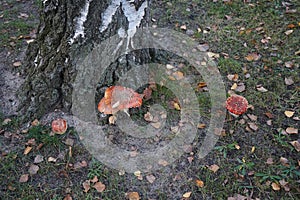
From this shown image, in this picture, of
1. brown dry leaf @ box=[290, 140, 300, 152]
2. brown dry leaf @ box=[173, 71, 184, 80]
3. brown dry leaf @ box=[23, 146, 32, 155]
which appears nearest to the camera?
brown dry leaf @ box=[23, 146, 32, 155]

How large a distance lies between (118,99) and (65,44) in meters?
0.74

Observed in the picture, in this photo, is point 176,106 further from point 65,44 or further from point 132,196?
point 65,44

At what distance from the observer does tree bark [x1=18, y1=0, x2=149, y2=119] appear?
3.08 m

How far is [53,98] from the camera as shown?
3.47 metres

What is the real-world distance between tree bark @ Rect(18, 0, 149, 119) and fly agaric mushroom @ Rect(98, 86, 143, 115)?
28 centimetres

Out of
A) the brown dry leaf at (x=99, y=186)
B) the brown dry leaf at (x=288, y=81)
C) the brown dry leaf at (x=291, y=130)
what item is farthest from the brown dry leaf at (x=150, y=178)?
the brown dry leaf at (x=288, y=81)

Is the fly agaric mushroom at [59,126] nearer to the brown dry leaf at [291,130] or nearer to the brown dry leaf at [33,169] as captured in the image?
the brown dry leaf at [33,169]

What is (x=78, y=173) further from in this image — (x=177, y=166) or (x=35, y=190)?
(x=177, y=166)

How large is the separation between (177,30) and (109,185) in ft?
8.85

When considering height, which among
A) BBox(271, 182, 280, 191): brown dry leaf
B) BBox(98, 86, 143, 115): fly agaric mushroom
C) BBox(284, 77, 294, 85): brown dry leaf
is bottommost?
BBox(271, 182, 280, 191): brown dry leaf

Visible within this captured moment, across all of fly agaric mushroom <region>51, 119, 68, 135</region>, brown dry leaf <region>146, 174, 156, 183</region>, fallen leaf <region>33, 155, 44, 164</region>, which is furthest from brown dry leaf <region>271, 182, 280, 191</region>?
fallen leaf <region>33, 155, 44, 164</region>

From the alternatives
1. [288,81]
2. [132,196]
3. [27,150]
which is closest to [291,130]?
[288,81]

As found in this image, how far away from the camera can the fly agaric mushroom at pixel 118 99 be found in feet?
10.4

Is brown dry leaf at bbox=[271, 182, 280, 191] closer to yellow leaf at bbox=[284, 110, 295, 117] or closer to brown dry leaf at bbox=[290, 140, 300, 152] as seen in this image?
brown dry leaf at bbox=[290, 140, 300, 152]
